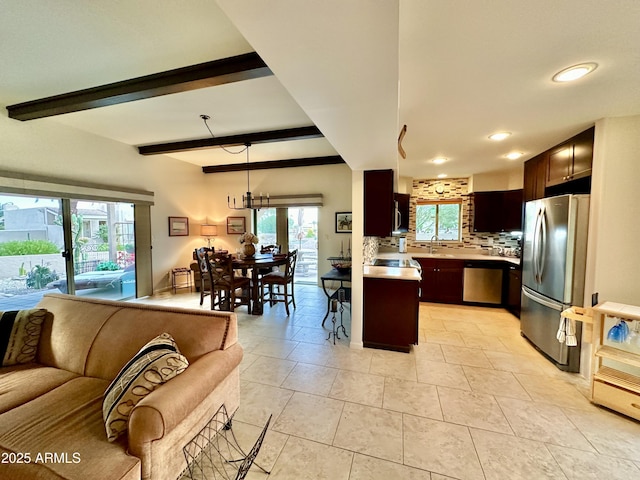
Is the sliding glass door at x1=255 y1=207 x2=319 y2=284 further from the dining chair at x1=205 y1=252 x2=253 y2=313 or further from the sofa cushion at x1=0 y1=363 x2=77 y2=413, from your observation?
the sofa cushion at x1=0 y1=363 x2=77 y2=413

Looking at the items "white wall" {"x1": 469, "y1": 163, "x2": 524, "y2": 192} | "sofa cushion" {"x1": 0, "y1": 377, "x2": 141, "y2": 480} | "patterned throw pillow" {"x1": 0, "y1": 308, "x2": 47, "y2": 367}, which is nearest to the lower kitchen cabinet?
"sofa cushion" {"x1": 0, "y1": 377, "x2": 141, "y2": 480}

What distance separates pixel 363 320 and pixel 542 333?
1.96 meters

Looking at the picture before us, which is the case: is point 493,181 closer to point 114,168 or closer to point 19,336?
point 19,336

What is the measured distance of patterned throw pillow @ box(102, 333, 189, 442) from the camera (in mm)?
1159

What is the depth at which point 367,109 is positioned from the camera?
4.89 ft

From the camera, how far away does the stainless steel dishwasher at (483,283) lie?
14.3 feet

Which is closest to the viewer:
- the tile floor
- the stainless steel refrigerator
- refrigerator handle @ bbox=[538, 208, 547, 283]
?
the tile floor

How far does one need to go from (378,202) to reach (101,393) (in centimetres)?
288

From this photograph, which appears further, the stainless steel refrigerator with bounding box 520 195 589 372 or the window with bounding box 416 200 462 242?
the window with bounding box 416 200 462 242

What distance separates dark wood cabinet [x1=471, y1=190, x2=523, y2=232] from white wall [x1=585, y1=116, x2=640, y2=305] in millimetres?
2055

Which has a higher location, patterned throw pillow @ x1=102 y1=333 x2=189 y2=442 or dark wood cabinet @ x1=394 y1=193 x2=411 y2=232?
dark wood cabinet @ x1=394 y1=193 x2=411 y2=232

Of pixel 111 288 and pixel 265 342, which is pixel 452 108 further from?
pixel 111 288

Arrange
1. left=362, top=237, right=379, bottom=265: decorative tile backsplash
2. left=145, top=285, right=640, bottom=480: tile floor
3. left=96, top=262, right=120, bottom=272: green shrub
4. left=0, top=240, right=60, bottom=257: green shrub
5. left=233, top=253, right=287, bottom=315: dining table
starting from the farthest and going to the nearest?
1. left=96, top=262, right=120, bottom=272: green shrub
2. left=233, top=253, right=287, bottom=315: dining table
3. left=0, top=240, right=60, bottom=257: green shrub
4. left=362, top=237, right=379, bottom=265: decorative tile backsplash
5. left=145, top=285, right=640, bottom=480: tile floor

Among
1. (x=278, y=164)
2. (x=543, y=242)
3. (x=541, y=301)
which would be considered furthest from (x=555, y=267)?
(x=278, y=164)
